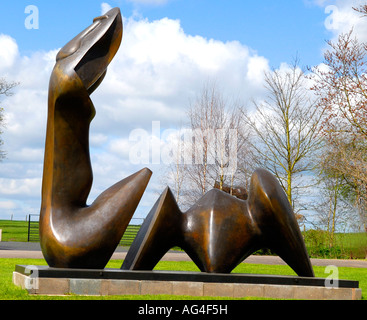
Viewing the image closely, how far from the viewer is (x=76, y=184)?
771cm

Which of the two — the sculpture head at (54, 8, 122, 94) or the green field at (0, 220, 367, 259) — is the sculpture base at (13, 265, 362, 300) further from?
the green field at (0, 220, 367, 259)

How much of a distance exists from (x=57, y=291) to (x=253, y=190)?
3.26 meters

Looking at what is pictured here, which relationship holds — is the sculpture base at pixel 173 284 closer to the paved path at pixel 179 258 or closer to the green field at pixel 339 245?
the paved path at pixel 179 258

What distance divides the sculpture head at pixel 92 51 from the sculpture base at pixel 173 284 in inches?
111

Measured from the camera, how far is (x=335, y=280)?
7.93 m

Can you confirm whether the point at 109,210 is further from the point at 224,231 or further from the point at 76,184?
the point at 224,231

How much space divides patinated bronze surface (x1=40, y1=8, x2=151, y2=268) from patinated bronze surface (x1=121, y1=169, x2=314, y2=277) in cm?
48

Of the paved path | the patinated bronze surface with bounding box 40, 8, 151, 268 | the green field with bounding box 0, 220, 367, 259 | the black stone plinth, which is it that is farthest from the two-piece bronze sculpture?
the green field with bounding box 0, 220, 367, 259

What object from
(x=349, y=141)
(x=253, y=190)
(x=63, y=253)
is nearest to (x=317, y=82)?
(x=349, y=141)

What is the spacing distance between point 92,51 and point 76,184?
2025 mm

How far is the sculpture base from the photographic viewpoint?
281 inches

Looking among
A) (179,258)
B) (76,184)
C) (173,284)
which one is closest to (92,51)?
(76,184)
